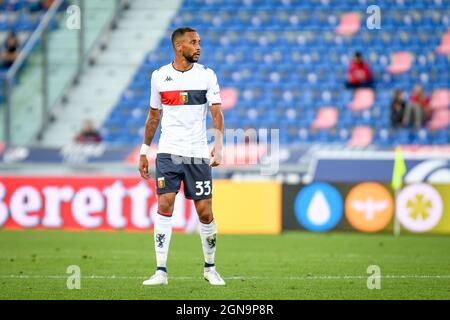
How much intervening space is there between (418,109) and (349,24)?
3524 millimetres

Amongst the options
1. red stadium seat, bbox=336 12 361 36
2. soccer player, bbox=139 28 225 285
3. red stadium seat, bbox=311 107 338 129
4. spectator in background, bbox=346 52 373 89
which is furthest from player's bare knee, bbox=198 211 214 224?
red stadium seat, bbox=336 12 361 36

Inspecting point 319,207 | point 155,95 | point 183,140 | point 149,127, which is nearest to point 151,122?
point 149,127

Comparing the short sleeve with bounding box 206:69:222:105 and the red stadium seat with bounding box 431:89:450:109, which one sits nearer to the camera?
the short sleeve with bounding box 206:69:222:105

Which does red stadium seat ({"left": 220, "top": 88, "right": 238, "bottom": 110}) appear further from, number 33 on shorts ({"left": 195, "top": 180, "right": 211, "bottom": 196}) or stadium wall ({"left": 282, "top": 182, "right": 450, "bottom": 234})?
number 33 on shorts ({"left": 195, "top": 180, "right": 211, "bottom": 196})

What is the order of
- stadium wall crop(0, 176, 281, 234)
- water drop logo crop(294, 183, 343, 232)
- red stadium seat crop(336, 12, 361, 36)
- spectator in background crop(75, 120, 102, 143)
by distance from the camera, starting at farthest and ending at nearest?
1. red stadium seat crop(336, 12, 361, 36)
2. spectator in background crop(75, 120, 102, 143)
3. stadium wall crop(0, 176, 281, 234)
4. water drop logo crop(294, 183, 343, 232)

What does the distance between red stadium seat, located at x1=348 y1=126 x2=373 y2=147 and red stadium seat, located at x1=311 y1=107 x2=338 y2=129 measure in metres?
0.57

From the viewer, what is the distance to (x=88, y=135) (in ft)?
79.3

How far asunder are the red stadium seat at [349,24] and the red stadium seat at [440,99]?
2550 millimetres

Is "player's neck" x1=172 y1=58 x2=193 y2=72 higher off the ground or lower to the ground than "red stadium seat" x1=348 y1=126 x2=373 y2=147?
higher

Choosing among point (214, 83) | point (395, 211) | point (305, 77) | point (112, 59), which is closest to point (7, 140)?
point (112, 59)

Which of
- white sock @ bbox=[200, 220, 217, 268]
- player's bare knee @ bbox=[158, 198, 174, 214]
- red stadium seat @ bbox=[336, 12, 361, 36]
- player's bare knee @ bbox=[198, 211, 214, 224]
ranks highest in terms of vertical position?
red stadium seat @ bbox=[336, 12, 361, 36]

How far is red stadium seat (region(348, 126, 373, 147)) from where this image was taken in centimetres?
2428

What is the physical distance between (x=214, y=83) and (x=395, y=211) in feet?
30.4

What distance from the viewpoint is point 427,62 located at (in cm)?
2544
